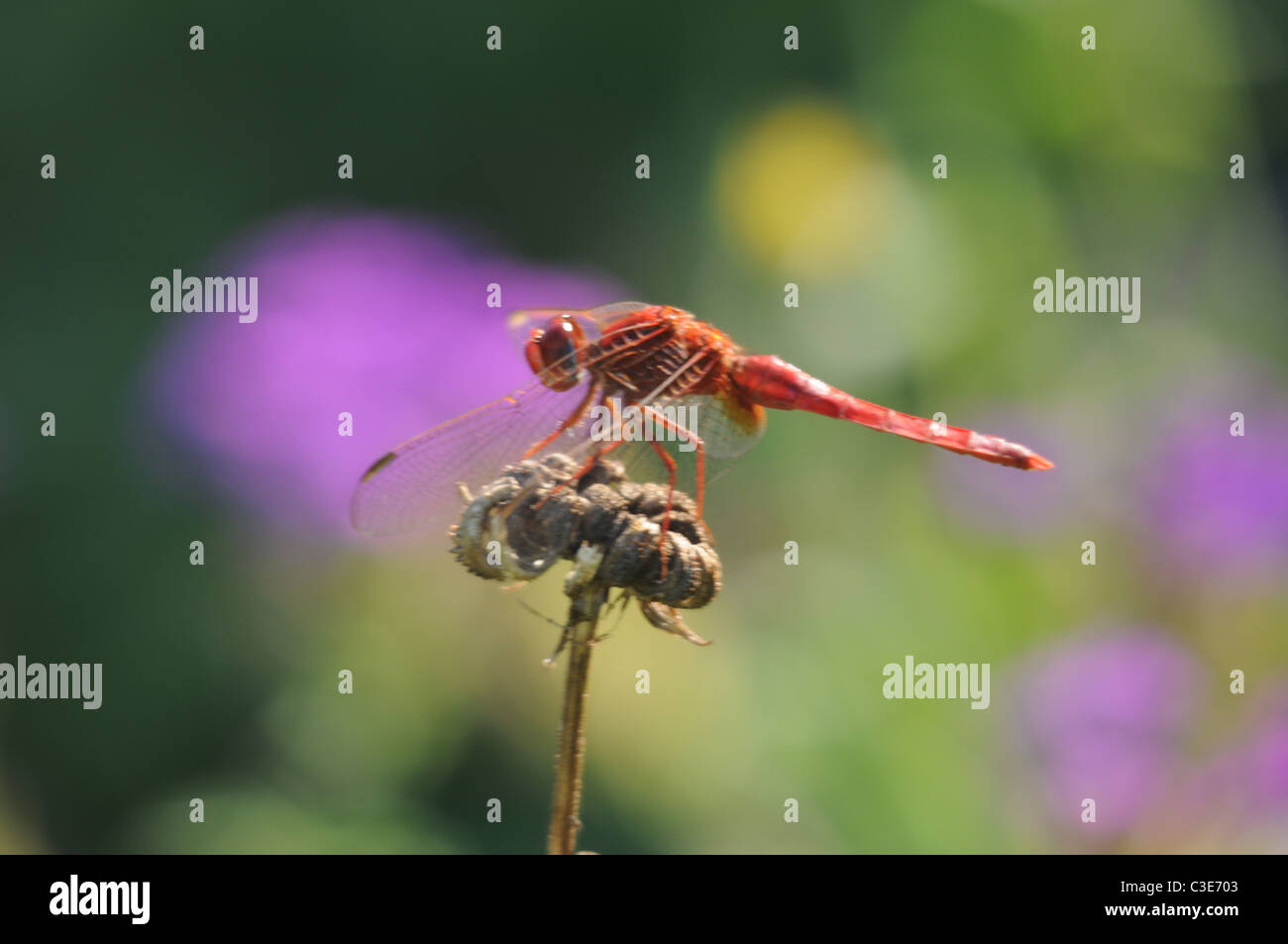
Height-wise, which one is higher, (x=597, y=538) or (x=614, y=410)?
(x=614, y=410)

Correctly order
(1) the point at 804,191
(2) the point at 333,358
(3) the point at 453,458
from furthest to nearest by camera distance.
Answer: (1) the point at 804,191, (2) the point at 333,358, (3) the point at 453,458

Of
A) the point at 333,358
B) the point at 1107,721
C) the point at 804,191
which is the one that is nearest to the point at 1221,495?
the point at 1107,721

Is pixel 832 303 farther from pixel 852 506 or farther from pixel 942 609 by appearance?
pixel 942 609

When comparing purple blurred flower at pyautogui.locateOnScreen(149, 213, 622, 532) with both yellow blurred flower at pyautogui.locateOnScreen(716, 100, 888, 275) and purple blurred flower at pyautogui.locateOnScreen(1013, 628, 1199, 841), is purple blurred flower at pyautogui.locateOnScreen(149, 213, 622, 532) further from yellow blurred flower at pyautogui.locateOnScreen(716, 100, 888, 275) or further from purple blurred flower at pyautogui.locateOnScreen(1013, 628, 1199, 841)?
purple blurred flower at pyautogui.locateOnScreen(1013, 628, 1199, 841)

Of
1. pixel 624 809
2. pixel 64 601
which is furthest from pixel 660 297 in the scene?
pixel 64 601

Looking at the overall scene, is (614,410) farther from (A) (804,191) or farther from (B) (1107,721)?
(A) (804,191)

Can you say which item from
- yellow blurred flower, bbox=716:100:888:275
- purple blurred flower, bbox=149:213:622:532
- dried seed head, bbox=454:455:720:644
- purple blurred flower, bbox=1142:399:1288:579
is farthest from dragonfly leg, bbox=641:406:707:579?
yellow blurred flower, bbox=716:100:888:275

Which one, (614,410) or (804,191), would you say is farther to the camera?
(804,191)

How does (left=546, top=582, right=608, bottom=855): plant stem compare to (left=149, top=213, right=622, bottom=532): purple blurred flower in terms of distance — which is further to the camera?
(left=149, top=213, right=622, bottom=532): purple blurred flower
